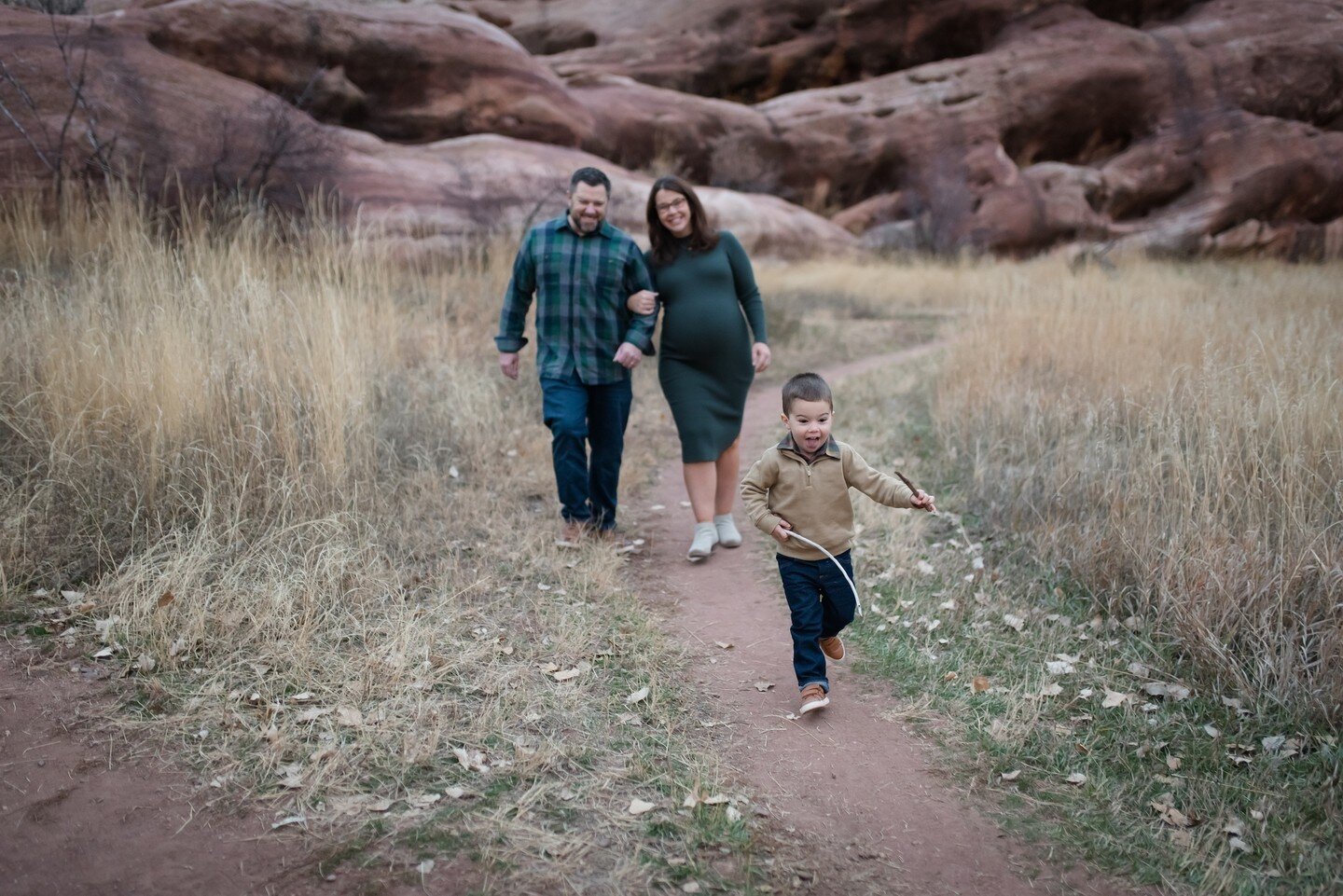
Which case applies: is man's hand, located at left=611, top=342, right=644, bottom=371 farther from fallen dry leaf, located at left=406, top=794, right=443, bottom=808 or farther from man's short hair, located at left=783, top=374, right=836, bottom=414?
fallen dry leaf, located at left=406, top=794, right=443, bottom=808

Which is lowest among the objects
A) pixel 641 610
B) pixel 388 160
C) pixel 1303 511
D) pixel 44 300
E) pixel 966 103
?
pixel 641 610

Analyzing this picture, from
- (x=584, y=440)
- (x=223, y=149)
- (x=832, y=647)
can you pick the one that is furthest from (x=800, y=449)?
(x=223, y=149)

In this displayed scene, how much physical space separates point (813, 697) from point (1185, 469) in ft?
7.16

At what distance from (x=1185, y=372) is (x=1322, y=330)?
9.46 feet

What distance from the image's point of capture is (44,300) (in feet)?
15.8

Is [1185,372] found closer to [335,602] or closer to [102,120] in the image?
[335,602]

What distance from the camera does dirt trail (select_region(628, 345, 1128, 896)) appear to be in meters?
2.60

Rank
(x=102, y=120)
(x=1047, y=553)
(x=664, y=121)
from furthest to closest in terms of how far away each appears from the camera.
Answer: (x=664, y=121) → (x=102, y=120) → (x=1047, y=553)

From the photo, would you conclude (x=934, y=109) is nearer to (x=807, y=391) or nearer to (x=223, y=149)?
(x=223, y=149)

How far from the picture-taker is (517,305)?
198 inches

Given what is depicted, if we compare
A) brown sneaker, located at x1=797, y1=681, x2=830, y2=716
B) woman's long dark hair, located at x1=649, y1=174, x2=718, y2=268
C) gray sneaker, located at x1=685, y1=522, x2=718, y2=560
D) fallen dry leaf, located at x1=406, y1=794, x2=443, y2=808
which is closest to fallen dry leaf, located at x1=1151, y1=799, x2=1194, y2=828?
brown sneaker, located at x1=797, y1=681, x2=830, y2=716

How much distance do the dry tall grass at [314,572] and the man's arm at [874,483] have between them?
110cm

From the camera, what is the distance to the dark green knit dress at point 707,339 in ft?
16.1

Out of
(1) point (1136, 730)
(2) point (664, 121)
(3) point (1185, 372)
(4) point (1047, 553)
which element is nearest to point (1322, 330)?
(3) point (1185, 372)
